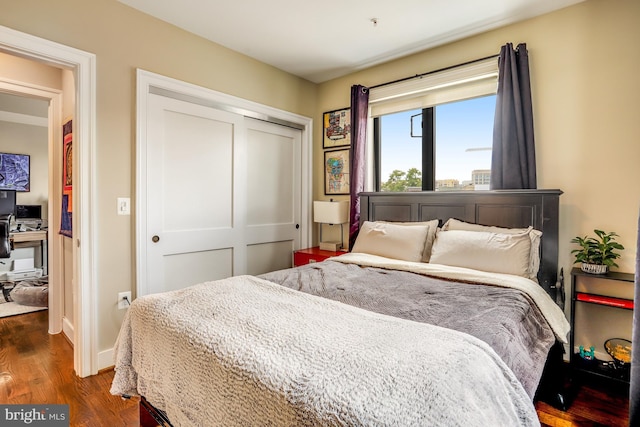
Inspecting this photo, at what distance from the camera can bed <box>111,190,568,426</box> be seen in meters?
0.87

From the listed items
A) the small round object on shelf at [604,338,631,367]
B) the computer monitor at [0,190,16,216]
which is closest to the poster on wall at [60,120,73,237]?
the computer monitor at [0,190,16,216]

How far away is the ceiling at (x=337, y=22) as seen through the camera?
244 centimetres

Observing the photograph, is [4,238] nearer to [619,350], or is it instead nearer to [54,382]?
[54,382]

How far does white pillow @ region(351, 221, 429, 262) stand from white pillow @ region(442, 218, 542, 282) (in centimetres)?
23

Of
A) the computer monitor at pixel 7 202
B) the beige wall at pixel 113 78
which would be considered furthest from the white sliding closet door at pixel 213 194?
the computer monitor at pixel 7 202

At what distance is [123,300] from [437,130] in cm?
307

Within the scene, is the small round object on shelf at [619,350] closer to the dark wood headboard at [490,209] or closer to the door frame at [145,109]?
the dark wood headboard at [490,209]

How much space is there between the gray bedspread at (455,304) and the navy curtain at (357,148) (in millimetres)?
1332

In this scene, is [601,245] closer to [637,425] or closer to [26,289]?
[637,425]

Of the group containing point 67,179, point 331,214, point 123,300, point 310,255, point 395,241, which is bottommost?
point 123,300

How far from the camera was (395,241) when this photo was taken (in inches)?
106

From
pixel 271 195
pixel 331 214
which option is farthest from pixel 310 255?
pixel 271 195

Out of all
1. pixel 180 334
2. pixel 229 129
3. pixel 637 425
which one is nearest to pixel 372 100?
pixel 229 129

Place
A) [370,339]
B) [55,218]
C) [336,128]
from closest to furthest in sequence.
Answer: [370,339] < [55,218] < [336,128]
